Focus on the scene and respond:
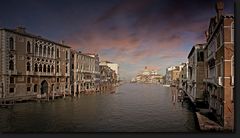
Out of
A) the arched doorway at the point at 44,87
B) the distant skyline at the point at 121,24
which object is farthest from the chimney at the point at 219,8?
the arched doorway at the point at 44,87

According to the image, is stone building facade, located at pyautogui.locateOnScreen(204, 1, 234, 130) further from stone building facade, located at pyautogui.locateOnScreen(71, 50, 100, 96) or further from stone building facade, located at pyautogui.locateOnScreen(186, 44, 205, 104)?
stone building facade, located at pyautogui.locateOnScreen(71, 50, 100, 96)

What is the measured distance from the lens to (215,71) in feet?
11.9

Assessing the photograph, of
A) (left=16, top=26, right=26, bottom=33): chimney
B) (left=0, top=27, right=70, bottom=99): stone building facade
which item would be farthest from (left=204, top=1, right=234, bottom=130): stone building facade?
(left=16, top=26, right=26, bottom=33): chimney

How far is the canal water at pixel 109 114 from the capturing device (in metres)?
3.58

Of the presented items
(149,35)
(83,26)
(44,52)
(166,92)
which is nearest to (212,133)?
(166,92)

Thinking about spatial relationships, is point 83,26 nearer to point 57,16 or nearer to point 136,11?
point 57,16

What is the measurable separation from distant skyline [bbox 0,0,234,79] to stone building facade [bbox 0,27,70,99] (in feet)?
0.42

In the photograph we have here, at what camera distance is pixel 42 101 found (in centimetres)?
389

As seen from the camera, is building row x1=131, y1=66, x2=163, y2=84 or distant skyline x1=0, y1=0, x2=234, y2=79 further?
building row x1=131, y1=66, x2=163, y2=84

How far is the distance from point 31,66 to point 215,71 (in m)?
2.41

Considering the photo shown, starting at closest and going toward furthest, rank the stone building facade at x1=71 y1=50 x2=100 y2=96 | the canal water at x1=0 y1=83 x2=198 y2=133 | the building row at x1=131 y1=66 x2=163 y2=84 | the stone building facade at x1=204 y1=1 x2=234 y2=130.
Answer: the stone building facade at x1=204 y1=1 x2=234 y2=130 < the canal water at x1=0 y1=83 x2=198 y2=133 < the building row at x1=131 y1=66 x2=163 y2=84 < the stone building facade at x1=71 y1=50 x2=100 y2=96

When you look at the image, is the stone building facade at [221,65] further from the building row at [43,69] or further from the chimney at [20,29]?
the chimney at [20,29]

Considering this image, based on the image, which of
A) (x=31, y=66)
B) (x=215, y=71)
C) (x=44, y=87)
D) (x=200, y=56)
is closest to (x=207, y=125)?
(x=215, y=71)

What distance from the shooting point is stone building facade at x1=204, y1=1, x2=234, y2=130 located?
3.40 meters
